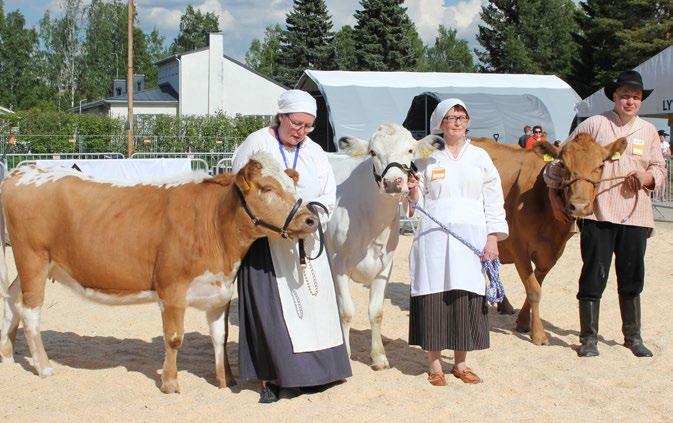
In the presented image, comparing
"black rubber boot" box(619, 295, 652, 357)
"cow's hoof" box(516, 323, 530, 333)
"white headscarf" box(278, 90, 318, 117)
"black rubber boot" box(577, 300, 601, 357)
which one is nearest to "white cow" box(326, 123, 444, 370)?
"white headscarf" box(278, 90, 318, 117)

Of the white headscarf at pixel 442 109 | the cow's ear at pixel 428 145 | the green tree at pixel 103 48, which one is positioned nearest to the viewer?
the white headscarf at pixel 442 109

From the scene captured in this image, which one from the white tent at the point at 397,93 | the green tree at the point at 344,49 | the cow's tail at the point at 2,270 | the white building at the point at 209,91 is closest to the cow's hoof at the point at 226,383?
the cow's tail at the point at 2,270

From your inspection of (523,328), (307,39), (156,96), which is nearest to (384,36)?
(307,39)

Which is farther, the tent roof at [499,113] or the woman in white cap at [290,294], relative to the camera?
the tent roof at [499,113]

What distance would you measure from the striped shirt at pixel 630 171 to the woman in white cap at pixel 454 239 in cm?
130

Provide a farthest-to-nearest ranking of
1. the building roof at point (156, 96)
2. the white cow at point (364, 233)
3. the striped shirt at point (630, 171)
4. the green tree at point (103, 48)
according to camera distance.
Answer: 1. the green tree at point (103, 48)
2. the building roof at point (156, 96)
3. the striped shirt at point (630, 171)
4. the white cow at point (364, 233)

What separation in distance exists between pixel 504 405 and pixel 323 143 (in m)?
20.4

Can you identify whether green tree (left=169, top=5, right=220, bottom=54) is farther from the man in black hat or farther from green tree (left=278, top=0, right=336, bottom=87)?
the man in black hat

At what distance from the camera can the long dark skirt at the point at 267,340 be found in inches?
222

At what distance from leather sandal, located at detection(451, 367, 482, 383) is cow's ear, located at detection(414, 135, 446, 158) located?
5.36 ft

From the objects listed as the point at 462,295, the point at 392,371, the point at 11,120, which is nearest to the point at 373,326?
the point at 392,371

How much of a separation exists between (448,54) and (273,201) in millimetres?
99270

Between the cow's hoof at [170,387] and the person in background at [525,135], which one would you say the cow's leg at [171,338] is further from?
the person in background at [525,135]

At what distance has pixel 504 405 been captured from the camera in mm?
5652
